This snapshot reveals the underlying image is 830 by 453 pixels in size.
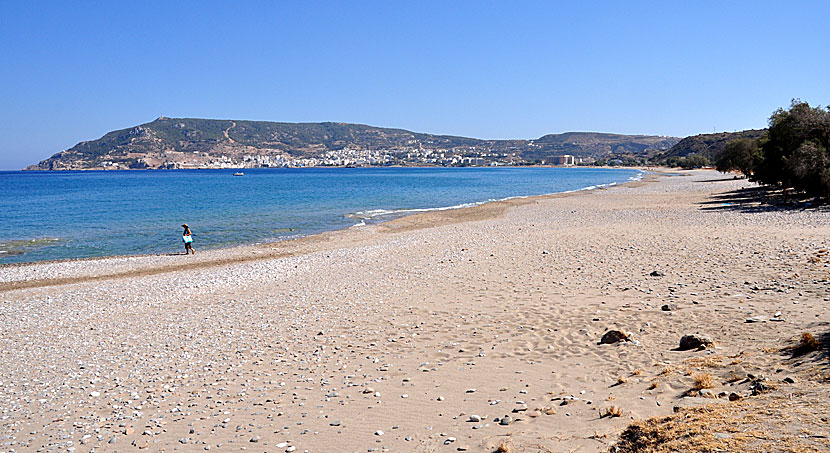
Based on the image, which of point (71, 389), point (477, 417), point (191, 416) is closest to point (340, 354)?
point (191, 416)

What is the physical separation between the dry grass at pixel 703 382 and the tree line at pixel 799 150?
2640cm

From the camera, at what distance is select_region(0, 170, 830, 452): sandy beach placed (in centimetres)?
598

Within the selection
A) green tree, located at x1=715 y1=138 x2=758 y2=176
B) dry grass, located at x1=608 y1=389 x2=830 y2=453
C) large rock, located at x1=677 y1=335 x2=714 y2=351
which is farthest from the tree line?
dry grass, located at x1=608 y1=389 x2=830 y2=453

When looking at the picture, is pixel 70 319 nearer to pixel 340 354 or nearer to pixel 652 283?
pixel 340 354

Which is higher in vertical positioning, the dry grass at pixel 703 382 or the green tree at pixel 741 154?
the green tree at pixel 741 154

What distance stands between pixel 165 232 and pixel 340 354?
27683mm

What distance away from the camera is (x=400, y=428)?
623 cm

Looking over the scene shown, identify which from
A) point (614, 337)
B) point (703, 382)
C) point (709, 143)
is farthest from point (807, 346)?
point (709, 143)

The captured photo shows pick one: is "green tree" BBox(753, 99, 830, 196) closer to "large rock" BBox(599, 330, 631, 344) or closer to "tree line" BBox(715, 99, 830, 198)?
"tree line" BBox(715, 99, 830, 198)

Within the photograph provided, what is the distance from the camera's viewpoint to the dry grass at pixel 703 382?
640 centimetres

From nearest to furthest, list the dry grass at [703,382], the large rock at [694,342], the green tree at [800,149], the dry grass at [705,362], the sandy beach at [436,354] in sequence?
the sandy beach at [436,354], the dry grass at [703,382], the dry grass at [705,362], the large rock at [694,342], the green tree at [800,149]

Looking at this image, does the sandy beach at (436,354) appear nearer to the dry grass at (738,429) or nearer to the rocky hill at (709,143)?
the dry grass at (738,429)

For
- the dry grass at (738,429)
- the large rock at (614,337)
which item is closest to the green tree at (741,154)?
the large rock at (614,337)

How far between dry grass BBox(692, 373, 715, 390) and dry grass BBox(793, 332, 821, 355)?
4.84ft
